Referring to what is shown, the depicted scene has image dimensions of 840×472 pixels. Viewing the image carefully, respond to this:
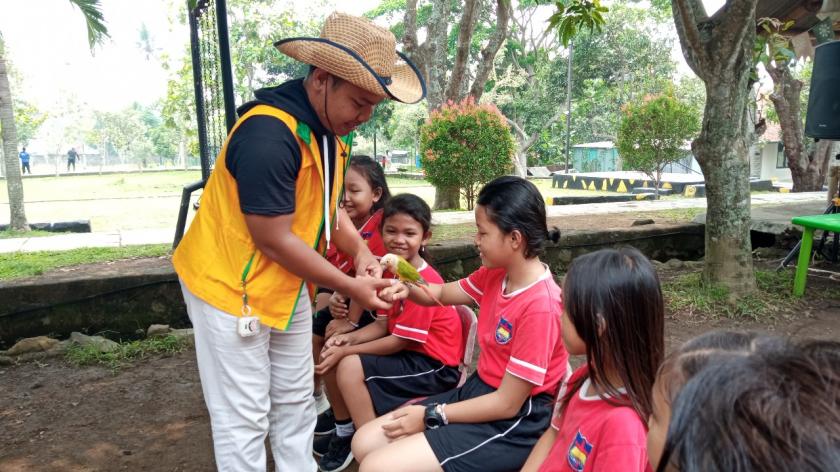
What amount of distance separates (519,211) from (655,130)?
1257 centimetres

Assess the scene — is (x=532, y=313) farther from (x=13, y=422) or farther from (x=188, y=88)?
(x=188, y=88)

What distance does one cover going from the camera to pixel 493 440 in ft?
6.02

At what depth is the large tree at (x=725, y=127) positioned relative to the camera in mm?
4410

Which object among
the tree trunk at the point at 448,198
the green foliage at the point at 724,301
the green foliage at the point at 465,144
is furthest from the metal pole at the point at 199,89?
the tree trunk at the point at 448,198

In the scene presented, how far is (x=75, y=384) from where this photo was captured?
11.3 ft

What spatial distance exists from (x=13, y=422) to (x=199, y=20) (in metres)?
3.02

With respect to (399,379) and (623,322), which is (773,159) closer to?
(399,379)

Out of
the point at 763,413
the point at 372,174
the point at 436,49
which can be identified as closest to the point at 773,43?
the point at 372,174

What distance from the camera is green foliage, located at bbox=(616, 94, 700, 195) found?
13.1 metres

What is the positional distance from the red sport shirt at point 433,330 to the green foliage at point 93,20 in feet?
20.0

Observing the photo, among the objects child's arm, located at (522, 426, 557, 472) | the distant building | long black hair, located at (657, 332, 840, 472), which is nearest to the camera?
long black hair, located at (657, 332, 840, 472)

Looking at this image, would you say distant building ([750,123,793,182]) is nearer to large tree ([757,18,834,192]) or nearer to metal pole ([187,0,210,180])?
large tree ([757,18,834,192])

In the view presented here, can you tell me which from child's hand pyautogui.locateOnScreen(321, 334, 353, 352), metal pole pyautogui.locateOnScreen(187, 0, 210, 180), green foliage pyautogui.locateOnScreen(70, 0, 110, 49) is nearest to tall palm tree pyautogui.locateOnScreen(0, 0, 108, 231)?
green foliage pyautogui.locateOnScreen(70, 0, 110, 49)

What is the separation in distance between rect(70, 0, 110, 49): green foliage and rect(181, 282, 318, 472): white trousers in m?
5.95
